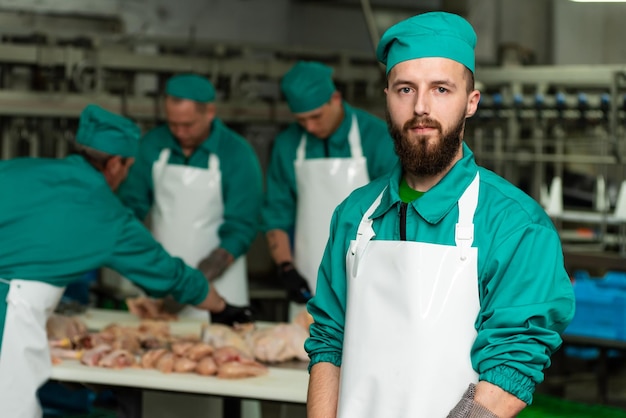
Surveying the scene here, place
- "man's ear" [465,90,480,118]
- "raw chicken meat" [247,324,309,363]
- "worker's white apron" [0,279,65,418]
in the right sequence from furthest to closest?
"raw chicken meat" [247,324,309,363] < "worker's white apron" [0,279,65,418] < "man's ear" [465,90,480,118]

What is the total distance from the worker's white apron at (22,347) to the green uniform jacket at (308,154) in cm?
152

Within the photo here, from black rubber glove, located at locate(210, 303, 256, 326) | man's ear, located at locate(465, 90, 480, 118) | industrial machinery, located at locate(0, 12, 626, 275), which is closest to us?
man's ear, located at locate(465, 90, 480, 118)

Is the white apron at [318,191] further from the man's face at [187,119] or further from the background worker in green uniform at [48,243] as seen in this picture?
the background worker in green uniform at [48,243]

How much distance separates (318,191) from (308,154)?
0.18m

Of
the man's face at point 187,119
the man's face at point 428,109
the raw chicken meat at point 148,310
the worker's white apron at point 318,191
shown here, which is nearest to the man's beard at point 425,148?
the man's face at point 428,109

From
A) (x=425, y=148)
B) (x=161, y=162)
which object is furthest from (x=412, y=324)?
(x=161, y=162)

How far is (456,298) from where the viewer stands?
200 cm

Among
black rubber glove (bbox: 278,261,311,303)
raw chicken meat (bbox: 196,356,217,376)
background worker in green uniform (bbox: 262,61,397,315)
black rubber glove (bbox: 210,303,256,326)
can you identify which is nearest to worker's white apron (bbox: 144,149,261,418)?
background worker in green uniform (bbox: 262,61,397,315)

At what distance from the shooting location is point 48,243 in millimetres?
3318

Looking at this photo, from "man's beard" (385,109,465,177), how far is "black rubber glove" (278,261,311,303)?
241 cm

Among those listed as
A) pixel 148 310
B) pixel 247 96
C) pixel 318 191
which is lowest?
pixel 148 310

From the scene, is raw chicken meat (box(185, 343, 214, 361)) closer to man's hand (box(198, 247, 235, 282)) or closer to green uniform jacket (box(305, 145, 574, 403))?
man's hand (box(198, 247, 235, 282))

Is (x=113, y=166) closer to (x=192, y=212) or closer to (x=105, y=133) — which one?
(x=105, y=133)

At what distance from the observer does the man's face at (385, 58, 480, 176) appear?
78.2 inches
